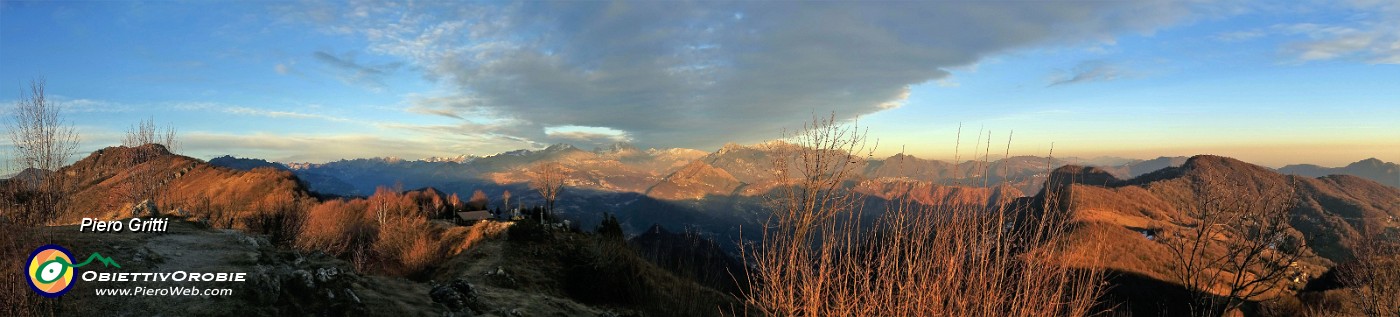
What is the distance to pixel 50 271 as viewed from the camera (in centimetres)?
630

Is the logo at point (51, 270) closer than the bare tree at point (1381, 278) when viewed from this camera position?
Yes

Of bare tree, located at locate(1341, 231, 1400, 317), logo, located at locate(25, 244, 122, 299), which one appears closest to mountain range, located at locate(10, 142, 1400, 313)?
bare tree, located at locate(1341, 231, 1400, 317)

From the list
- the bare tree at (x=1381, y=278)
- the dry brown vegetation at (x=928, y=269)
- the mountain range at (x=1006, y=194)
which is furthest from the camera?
the bare tree at (x=1381, y=278)

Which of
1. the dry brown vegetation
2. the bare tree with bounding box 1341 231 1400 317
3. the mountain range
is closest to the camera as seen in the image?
the dry brown vegetation

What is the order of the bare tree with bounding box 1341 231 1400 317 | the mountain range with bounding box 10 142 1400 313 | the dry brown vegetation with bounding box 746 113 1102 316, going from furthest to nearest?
the bare tree with bounding box 1341 231 1400 317
the mountain range with bounding box 10 142 1400 313
the dry brown vegetation with bounding box 746 113 1102 316

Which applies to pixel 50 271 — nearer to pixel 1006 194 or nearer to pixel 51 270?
pixel 51 270

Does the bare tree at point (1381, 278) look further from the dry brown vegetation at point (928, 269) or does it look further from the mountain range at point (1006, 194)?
the dry brown vegetation at point (928, 269)

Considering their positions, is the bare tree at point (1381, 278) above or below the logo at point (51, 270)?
below

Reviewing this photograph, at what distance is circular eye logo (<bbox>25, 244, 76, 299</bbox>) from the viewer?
19.7 ft

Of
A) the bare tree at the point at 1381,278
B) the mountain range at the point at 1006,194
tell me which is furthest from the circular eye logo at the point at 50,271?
the bare tree at the point at 1381,278

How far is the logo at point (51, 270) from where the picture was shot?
5996mm

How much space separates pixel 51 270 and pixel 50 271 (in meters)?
0.02

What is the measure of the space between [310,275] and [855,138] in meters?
9.92

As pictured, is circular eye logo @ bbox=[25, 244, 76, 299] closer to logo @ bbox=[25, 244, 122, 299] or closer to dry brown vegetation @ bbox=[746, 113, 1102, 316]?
logo @ bbox=[25, 244, 122, 299]
